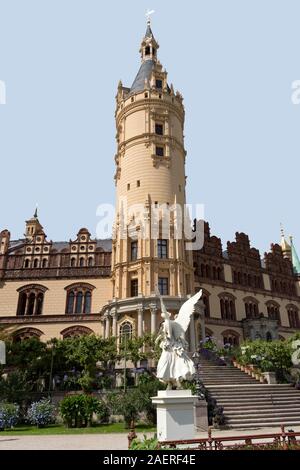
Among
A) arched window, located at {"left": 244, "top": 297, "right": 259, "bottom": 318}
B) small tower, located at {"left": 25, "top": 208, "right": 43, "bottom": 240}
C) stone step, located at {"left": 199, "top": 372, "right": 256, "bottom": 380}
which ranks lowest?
stone step, located at {"left": 199, "top": 372, "right": 256, "bottom": 380}

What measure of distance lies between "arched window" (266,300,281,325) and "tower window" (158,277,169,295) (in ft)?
56.3

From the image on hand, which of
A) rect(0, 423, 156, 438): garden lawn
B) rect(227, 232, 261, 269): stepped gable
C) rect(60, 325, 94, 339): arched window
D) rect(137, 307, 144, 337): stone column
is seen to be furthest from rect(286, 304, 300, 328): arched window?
rect(0, 423, 156, 438): garden lawn

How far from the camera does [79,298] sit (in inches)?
1288

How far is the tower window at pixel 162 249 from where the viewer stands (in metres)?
30.3

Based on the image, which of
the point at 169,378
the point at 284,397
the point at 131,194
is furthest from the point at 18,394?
the point at 131,194

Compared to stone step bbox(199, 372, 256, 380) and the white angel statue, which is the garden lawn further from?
stone step bbox(199, 372, 256, 380)

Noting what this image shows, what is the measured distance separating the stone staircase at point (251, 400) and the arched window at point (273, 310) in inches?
756

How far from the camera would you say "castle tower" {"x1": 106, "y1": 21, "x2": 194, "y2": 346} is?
29188mm

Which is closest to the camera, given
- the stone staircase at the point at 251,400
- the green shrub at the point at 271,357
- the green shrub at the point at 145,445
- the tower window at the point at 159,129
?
the green shrub at the point at 145,445

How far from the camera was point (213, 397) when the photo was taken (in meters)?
17.7

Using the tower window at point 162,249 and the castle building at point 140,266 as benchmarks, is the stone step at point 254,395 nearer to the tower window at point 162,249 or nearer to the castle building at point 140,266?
the castle building at point 140,266

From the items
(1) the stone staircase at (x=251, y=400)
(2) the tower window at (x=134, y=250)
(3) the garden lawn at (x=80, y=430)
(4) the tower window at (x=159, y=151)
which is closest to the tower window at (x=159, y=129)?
(4) the tower window at (x=159, y=151)

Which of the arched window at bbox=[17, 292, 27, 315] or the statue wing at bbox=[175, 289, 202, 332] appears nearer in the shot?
the statue wing at bbox=[175, 289, 202, 332]
